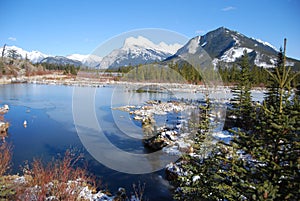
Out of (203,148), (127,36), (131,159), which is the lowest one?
(131,159)

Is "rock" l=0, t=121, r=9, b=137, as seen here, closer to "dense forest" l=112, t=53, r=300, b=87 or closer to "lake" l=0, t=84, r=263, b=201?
"lake" l=0, t=84, r=263, b=201

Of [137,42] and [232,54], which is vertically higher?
[232,54]

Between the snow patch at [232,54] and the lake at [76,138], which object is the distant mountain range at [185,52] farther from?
the lake at [76,138]

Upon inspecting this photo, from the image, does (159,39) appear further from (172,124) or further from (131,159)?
(172,124)

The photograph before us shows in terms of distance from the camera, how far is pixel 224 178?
527cm

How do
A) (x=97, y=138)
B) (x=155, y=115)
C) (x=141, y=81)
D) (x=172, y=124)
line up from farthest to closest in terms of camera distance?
(x=141, y=81)
(x=155, y=115)
(x=172, y=124)
(x=97, y=138)

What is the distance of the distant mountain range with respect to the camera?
9430 millimetres

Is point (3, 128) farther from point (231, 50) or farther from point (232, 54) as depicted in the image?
point (231, 50)

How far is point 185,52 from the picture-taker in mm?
13305

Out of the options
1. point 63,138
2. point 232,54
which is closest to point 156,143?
point 63,138

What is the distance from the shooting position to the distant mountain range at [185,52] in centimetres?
943

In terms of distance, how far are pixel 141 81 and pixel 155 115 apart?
19405 millimetres

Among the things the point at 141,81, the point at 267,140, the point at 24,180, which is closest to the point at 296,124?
the point at 267,140

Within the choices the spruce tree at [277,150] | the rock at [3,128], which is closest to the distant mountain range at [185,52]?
the spruce tree at [277,150]
